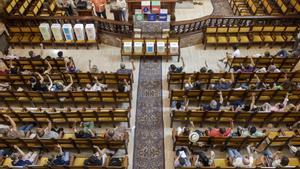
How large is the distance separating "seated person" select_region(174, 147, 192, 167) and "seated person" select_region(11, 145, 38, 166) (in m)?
3.38

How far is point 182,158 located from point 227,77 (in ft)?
10.8

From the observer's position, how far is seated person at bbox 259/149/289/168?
5874 mm

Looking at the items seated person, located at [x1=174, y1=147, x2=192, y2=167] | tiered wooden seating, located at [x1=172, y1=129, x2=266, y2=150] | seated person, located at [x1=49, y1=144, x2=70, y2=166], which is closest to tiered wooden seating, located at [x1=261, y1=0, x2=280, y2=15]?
tiered wooden seating, located at [x1=172, y1=129, x2=266, y2=150]

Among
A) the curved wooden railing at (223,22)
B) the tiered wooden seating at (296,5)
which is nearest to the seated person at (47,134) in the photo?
the curved wooden railing at (223,22)

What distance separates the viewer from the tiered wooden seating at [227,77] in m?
8.08

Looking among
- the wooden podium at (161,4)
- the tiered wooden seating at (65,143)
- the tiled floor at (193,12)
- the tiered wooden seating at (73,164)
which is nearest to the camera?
the tiered wooden seating at (73,164)

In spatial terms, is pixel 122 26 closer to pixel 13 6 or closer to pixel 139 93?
pixel 139 93

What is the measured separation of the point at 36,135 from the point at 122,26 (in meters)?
5.21

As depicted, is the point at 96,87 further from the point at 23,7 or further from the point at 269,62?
the point at 23,7

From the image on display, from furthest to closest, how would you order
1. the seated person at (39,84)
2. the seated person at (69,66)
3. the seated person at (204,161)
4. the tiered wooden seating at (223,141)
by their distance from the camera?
the seated person at (69,66), the seated person at (39,84), the tiered wooden seating at (223,141), the seated person at (204,161)

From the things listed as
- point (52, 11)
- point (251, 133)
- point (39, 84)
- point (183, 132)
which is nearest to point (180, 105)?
point (183, 132)

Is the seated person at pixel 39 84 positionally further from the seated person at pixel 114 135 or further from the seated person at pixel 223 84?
the seated person at pixel 223 84

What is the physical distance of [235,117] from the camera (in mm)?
7098

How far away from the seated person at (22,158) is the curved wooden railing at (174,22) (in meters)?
5.28
